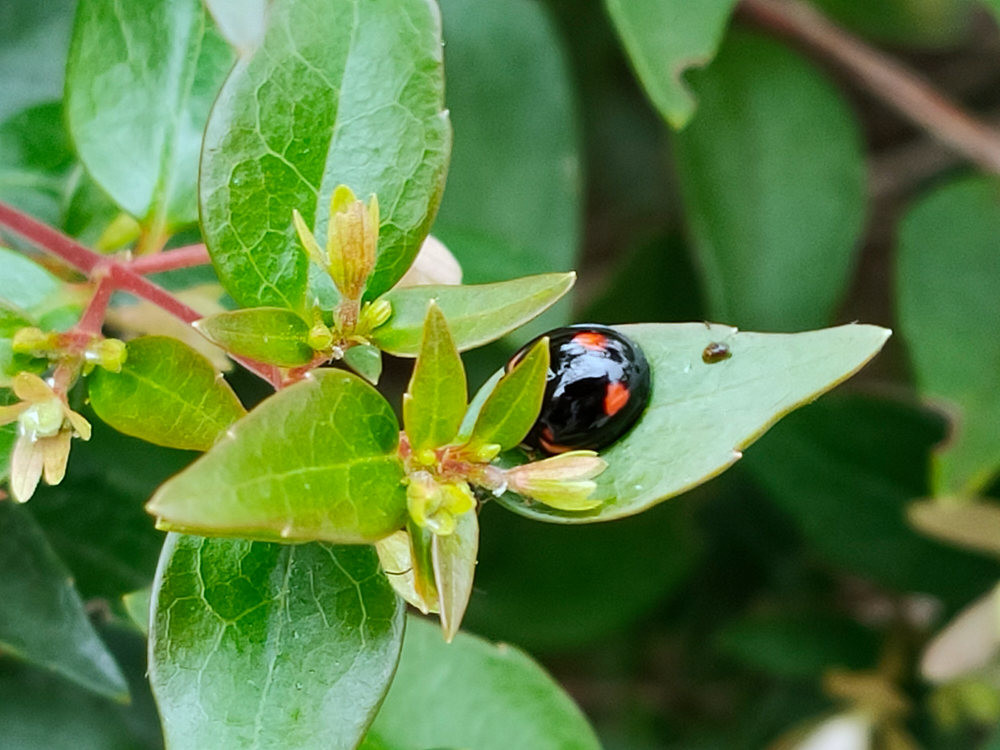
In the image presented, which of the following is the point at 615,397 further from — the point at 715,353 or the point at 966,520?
the point at 966,520

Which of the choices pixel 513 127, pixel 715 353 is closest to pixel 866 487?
pixel 513 127

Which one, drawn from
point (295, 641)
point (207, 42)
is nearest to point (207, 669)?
point (295, 641)

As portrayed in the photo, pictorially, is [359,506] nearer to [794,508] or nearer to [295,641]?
[295,641]

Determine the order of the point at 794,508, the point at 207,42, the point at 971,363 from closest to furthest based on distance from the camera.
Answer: the point at 207,42 < the point at 971,363 < the point at 794,508

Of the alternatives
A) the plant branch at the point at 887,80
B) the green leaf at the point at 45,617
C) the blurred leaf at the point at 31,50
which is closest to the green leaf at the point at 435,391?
the green leaf at the point at 45,617

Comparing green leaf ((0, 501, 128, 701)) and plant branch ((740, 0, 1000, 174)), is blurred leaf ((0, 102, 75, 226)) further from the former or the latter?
plant branch ((740, 0, 1000, 174))

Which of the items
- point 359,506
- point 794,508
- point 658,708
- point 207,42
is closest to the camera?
point 359,506

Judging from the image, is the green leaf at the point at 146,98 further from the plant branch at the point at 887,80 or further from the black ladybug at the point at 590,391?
the plant branch at the point at 887,80
